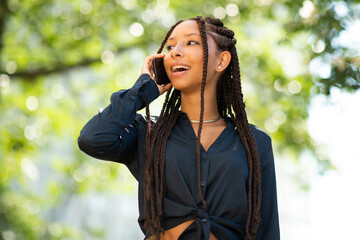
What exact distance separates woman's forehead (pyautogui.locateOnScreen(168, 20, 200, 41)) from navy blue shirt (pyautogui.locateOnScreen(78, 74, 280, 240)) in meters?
0.27

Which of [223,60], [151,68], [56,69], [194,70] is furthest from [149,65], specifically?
[56,69]

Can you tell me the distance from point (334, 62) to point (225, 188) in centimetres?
221

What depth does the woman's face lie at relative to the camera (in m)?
2.56

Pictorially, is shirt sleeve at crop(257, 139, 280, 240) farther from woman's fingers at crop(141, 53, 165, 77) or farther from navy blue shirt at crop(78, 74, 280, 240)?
woman's fingers at crop(141, 53, 165, 77)

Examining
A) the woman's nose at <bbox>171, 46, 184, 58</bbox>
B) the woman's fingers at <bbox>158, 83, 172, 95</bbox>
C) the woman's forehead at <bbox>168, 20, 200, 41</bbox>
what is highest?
the woman's forehead at <bbox>168, 20, 200, 41</bbox>

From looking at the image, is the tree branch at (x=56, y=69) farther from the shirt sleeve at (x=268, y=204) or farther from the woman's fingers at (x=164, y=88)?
the shirt sleeve at (x=268, y=204)

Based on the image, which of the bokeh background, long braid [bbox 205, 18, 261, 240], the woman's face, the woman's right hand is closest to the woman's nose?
the woman's face

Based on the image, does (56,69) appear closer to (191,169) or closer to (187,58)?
(187,58)

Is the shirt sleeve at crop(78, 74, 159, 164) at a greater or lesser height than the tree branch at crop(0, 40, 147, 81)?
lesser

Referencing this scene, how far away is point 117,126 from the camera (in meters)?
2.41

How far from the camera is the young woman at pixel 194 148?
234cm

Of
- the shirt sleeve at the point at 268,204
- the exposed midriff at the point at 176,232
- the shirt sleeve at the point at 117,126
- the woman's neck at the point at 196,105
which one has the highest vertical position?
the woman's neck at the point at 196,105

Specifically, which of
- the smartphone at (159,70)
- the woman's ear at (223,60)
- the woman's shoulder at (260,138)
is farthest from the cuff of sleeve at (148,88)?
Result: the woman's shoulder at (260,138)

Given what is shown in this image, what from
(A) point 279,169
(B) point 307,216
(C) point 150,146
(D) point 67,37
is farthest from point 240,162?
(B) point 307,216
